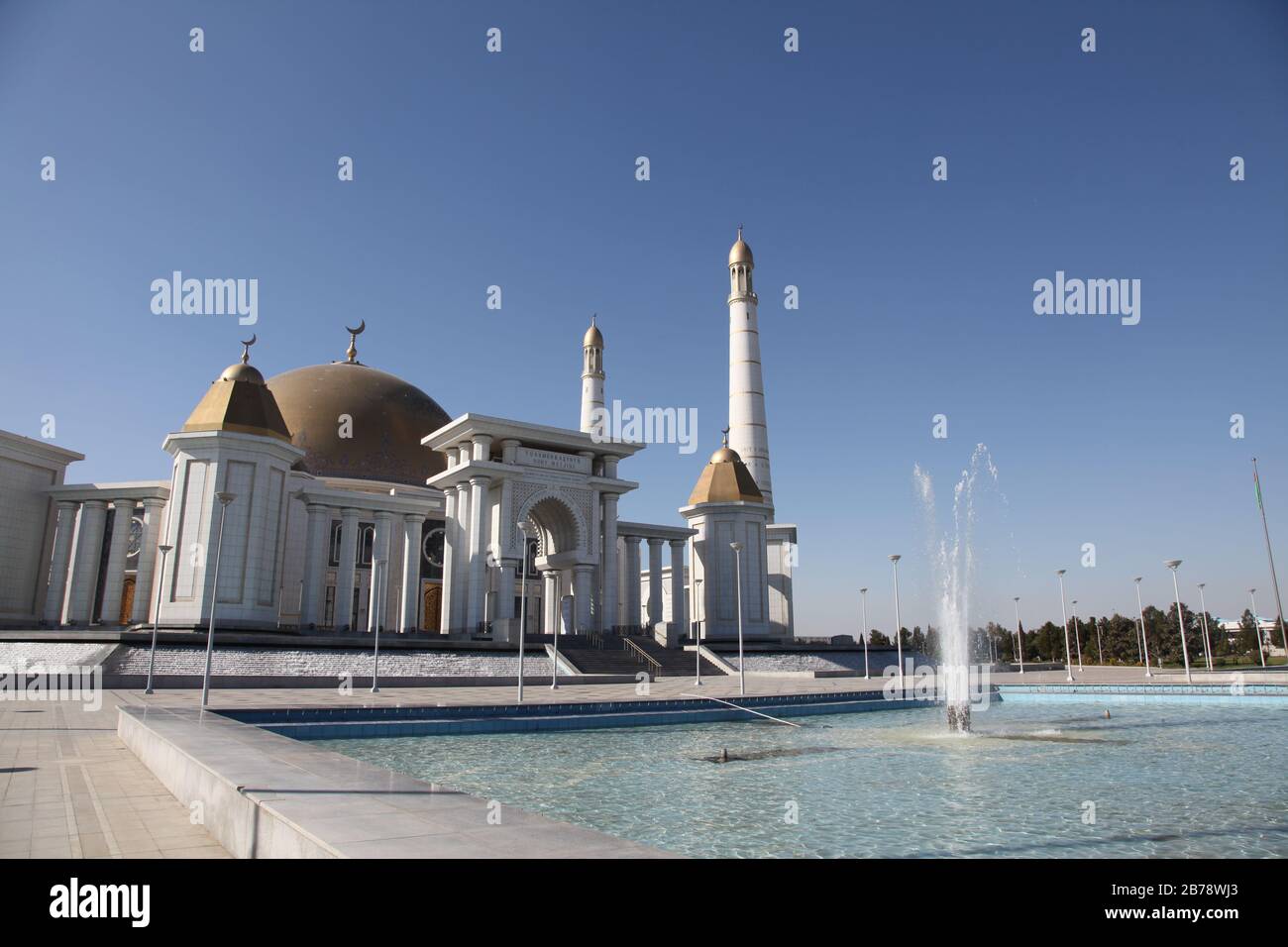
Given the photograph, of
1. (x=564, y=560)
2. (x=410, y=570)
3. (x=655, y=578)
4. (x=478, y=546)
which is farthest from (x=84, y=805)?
(x=655, y=578)

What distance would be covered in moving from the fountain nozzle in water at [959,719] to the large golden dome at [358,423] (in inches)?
1340

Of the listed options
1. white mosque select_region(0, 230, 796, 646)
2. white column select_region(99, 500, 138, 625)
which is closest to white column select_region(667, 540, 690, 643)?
white mosque select_region(0, 230, 796, 646)

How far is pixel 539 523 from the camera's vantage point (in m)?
38.1

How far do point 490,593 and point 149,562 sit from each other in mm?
14778

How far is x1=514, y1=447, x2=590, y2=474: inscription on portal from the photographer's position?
113ft

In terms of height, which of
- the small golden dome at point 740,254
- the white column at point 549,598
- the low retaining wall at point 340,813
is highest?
the small golden dome at point 740,254

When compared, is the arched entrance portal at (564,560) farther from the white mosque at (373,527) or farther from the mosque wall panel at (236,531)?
the mosque wall panel at (236,531)

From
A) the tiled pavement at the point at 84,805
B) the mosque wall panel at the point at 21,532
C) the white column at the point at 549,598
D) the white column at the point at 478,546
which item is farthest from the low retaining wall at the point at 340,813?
the mosque wall panel at the point at 21,532

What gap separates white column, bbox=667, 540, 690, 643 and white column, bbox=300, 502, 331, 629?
15.4m

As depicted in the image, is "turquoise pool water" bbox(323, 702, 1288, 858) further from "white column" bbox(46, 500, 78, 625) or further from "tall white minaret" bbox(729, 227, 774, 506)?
"tall white minaret" bbox(729, 227, 774, 506)

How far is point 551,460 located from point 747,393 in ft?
50.0

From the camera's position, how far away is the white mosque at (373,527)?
28812mm

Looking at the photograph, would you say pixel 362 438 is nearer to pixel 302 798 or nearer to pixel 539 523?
pixel 539 523
